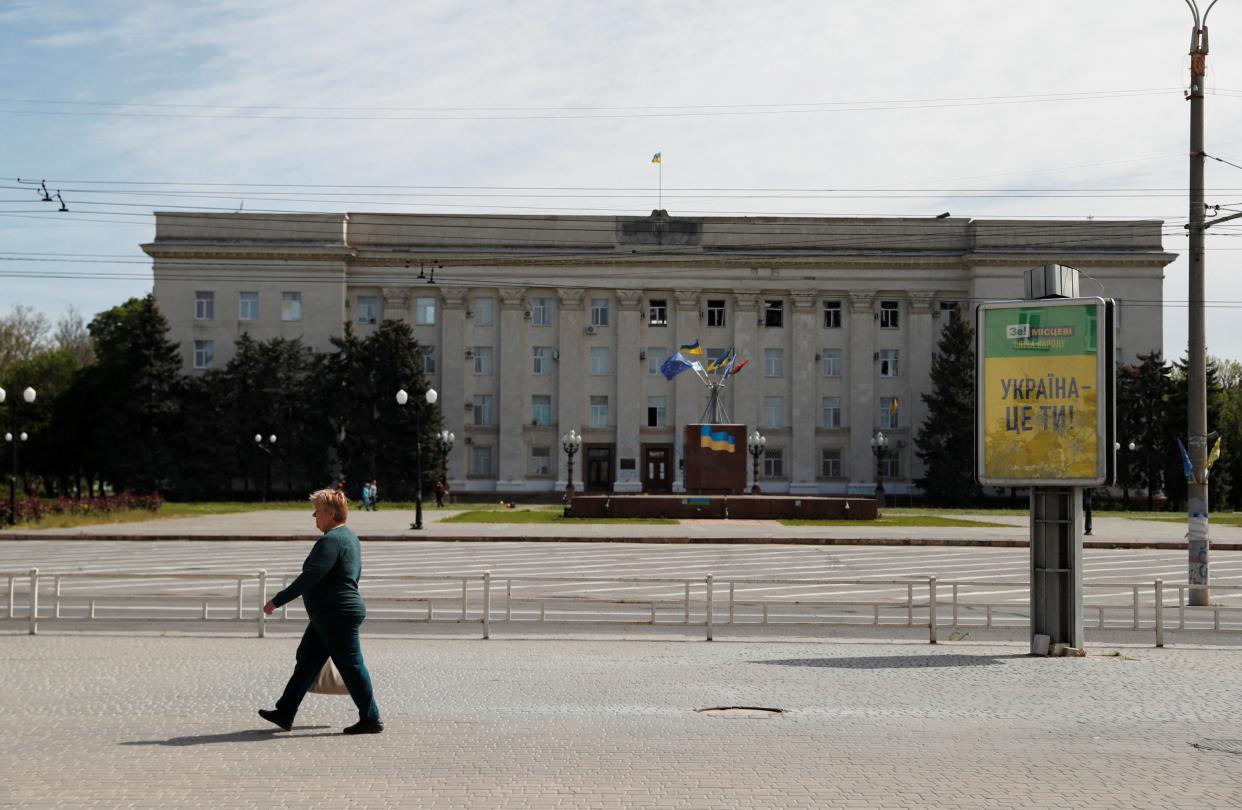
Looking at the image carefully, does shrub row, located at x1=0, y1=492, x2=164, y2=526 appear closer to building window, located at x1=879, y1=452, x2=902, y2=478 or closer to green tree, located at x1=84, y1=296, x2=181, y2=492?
green tree, located at x1=84, y1=296, x2=181, y2=492

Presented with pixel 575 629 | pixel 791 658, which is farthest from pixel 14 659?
pixel 791 658

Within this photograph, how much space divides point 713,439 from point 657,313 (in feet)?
100

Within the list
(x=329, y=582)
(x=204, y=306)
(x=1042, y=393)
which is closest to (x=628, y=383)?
(x=204, y=306)

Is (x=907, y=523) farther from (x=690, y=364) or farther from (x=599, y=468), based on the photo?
(x=599, y=468)

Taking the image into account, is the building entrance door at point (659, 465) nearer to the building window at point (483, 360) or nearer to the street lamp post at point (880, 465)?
the building window at point (483, 360)

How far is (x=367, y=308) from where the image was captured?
8500cm

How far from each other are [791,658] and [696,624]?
3646mm

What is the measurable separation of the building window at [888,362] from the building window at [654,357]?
47.8 feet

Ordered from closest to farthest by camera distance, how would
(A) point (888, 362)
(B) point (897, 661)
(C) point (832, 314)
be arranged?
(B) point (897, 661)
(A) point (888, 362)
(C) point (832, 314)

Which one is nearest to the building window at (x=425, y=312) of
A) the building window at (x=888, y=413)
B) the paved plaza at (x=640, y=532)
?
the building window at (x=888, y=413)

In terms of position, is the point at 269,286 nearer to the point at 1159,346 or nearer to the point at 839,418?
the point at 839,418

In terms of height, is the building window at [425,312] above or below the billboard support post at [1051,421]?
above

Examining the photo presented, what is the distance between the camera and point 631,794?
7.93 m

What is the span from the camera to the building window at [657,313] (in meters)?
85.7
